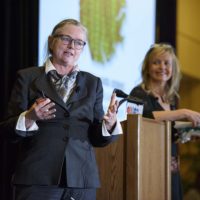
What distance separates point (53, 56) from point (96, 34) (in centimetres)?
192

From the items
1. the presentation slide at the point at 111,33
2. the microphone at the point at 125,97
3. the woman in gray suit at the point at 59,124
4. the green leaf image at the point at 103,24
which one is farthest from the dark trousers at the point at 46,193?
the green leaf image at the point at 103,24

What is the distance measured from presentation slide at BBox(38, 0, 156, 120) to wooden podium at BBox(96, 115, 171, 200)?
1005mm

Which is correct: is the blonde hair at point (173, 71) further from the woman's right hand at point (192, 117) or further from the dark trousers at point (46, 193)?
the dark trousers at point (46, 193)

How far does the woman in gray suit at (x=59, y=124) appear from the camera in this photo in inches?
73.4

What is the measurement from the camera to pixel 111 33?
4219 millimetres

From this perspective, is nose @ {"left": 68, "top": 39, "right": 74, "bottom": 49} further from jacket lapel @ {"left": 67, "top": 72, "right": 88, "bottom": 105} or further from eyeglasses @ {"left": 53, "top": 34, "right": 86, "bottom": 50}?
jacket lapel @ {"left": 67, "top": 72, "right": 88, "bottom": 105}

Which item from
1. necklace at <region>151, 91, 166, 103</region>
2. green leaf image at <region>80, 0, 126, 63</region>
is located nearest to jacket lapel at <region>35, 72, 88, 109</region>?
necklace at <region>151, 91, 166, 103</region>

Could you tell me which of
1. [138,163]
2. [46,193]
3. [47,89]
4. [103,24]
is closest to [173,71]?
[138,163]

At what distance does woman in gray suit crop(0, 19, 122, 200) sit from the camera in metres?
1.87

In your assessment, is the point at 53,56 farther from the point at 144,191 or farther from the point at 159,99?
the point at 159,99

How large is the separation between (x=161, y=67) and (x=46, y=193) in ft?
4.73

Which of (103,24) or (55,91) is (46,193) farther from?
(103,24)

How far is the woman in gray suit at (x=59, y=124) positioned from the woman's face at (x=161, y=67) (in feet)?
3.37

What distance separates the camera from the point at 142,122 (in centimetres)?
257
